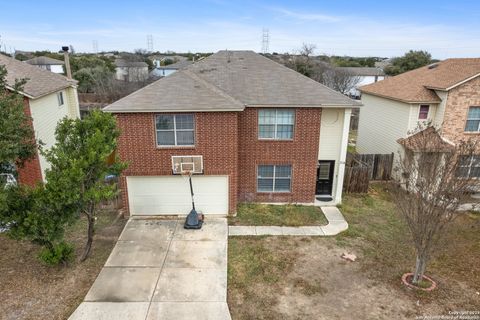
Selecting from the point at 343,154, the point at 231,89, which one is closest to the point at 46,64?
the point at 231,89

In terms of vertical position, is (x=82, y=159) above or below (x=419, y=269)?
above

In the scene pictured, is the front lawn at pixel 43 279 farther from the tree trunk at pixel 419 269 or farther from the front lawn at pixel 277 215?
the tree trunk at pixel 419 269

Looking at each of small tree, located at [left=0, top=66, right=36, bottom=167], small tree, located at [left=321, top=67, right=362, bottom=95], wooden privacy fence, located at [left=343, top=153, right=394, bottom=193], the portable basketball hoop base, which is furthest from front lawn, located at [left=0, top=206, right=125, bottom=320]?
small tree, located at [left=321, top=67, right=362, bottom=95]

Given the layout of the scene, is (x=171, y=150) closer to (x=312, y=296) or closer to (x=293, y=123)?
(x=293, y=123)

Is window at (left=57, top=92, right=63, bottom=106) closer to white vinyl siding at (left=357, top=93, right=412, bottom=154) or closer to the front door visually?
the front door

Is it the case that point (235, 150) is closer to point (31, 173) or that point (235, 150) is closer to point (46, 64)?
point (31, 173)

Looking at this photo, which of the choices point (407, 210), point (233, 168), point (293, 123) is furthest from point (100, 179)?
point (407, 210)

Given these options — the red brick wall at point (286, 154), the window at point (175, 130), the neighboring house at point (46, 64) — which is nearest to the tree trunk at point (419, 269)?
the red brick wall at point (286, 154)

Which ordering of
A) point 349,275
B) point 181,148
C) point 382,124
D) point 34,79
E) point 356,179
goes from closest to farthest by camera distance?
point 349,275, point 181,148, point 34,79, point 356,179, point 382,124

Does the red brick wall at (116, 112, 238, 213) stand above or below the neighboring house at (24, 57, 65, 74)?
below
